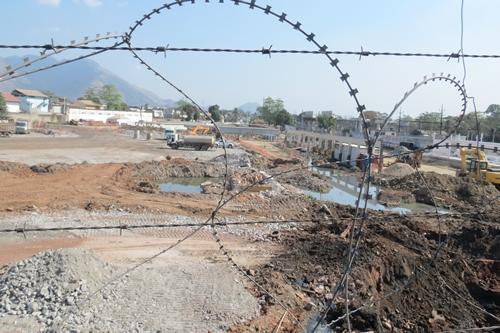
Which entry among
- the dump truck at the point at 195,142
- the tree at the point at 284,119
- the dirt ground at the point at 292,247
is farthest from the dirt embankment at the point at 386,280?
the tree at the point at 284,119

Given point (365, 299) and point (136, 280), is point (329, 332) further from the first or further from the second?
point (136, 280)

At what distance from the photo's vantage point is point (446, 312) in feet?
34.7

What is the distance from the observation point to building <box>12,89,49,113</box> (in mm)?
110062

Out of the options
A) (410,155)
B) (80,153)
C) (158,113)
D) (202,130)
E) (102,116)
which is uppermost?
(158,113)

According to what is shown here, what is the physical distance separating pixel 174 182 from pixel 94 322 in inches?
885

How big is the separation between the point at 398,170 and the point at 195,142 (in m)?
21.0

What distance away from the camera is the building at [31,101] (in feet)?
361

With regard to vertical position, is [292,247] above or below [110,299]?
below

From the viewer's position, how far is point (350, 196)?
1155 inches

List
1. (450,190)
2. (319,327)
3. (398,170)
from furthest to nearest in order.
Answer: (398,170), (450,190), (319,327)

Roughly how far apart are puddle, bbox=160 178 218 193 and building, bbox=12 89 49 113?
8938 centimetres

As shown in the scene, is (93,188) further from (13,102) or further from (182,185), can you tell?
(13,102)

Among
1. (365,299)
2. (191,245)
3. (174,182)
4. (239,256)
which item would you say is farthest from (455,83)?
(174,182)

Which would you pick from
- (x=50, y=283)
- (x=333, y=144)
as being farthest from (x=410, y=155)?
(x=50, y=283)
